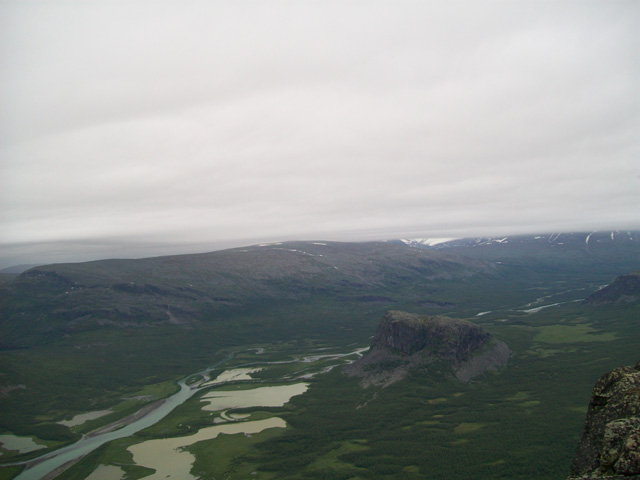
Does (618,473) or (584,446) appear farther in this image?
(584,446)

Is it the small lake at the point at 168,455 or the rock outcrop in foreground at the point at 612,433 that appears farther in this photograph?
the small lake at the point at 168,455

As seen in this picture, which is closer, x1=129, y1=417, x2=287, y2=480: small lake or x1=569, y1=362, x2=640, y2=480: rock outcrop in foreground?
x1=569, y1=362, x2=640, y2=480: rock outcrop in foreground

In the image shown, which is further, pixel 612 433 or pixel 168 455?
pixel 168 455

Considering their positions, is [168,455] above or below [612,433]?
below

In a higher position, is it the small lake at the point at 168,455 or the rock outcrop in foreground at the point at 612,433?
the rock outcrop in foreground at the point at 612,433

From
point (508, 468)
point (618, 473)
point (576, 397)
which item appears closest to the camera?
point (618, 473)

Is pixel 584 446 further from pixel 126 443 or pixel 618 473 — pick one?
pixel 126 443

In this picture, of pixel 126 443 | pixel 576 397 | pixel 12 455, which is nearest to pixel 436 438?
pixel 576 397

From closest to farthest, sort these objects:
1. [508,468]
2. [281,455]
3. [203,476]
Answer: [508,468] < [203,476] < [281,455]
